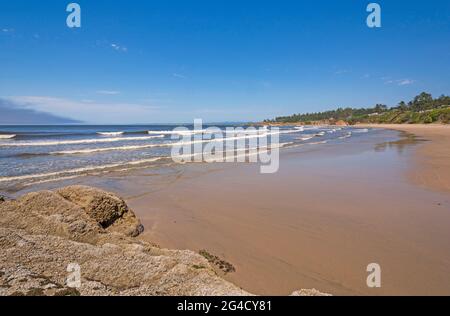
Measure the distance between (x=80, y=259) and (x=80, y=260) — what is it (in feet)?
0.07

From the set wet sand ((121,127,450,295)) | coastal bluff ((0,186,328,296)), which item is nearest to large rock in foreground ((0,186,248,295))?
coastal bluff ((0,186,328,296))

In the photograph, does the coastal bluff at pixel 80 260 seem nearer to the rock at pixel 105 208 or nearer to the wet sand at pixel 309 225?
the rock at pixel 105 208

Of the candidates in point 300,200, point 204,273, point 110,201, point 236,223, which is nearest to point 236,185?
point 300,200

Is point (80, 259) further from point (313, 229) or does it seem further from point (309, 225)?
point (309, 225)

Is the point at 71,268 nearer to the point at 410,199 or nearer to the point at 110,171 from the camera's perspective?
the point at 410,199

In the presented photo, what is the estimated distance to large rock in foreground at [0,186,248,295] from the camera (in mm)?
2760

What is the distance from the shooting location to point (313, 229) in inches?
217

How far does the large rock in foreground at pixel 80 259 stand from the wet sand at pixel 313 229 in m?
0.95

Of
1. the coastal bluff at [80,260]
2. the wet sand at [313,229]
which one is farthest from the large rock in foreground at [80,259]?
the wet sand at [313,229]

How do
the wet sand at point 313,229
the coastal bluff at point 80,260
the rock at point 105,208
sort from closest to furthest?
the coastal bluff at point 80,260 → the wet sand at point 313,229 → the rock at point 105,208

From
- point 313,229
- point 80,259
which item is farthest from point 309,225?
point 80,259

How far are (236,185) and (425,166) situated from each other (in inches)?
381

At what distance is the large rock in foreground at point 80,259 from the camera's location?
2.76 meters

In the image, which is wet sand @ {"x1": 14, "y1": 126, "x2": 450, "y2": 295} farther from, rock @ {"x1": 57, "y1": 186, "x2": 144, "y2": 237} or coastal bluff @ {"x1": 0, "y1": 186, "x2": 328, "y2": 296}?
coastal bluff @ {"x1": 0, "y1": 186, "x2": 328, "y2": 296}
